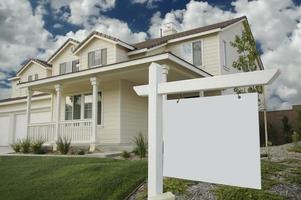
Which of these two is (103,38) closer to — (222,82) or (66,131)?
(66,131)

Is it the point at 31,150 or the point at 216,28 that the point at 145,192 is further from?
the point at 216,28

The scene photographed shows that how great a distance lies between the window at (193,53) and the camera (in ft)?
45.3

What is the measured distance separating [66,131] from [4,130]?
9433mm

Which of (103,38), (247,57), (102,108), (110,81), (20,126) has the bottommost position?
(20,126)

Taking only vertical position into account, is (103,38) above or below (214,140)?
above

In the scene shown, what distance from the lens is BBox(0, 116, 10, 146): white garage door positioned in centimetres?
1897

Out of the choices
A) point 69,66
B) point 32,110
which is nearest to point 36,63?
point 32,110

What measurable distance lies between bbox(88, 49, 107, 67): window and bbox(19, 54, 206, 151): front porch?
1443mm

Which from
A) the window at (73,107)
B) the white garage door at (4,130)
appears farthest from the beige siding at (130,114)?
the white garage door at (4,130)

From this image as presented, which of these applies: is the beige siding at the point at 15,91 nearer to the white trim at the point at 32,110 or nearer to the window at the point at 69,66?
the white trim at the point at 32,110

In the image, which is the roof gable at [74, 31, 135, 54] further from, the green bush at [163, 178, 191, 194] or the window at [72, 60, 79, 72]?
the green bush at [163, 178, 191, 194]

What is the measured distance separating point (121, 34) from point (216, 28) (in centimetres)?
573

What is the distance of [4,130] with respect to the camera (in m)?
19.2

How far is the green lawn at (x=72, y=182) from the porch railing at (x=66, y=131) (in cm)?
408
